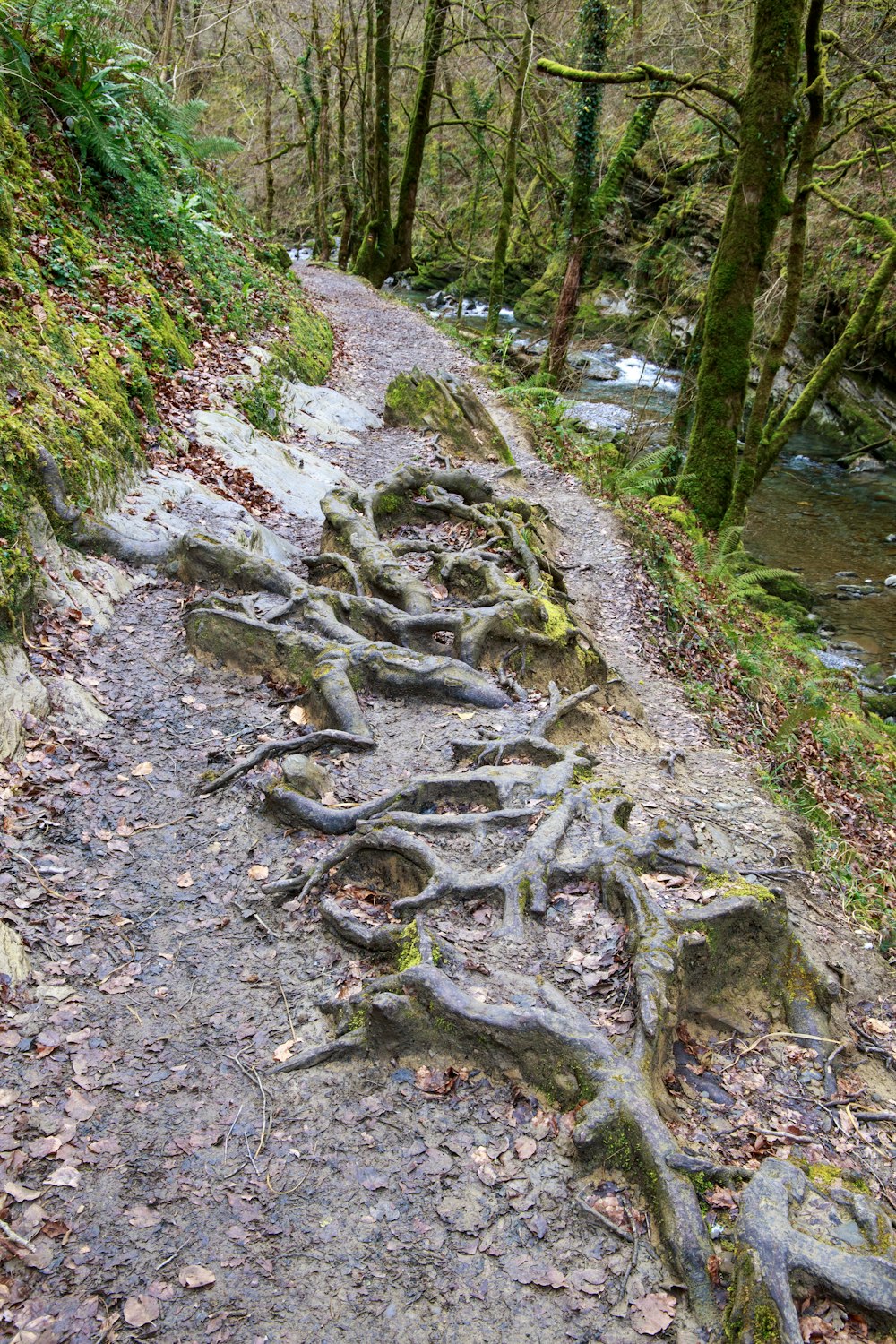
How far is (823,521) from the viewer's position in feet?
66.5

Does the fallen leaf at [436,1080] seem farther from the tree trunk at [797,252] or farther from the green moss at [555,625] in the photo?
the tree trunk at [797,252]

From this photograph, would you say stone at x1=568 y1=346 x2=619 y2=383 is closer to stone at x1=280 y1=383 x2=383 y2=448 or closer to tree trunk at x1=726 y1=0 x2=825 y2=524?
tree trunk at x1=726 y1=0 x2=825 y2=524

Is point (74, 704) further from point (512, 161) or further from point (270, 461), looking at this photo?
point (512, 161)

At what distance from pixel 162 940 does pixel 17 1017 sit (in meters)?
0.80

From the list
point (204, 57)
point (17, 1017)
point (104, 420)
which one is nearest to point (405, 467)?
point (104, 420)

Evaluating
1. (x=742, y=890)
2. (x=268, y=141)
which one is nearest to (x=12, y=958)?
(x=742, y=890)

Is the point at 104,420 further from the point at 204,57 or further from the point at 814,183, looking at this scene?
the point at 204,57

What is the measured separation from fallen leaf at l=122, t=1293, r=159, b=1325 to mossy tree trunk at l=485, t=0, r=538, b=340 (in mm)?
19591

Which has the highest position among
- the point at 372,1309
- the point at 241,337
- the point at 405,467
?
the point at 241,337

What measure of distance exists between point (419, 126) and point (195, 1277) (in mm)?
27258

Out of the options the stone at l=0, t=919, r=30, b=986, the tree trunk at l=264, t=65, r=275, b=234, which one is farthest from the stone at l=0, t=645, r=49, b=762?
the tree trunk at l=264, t=65, r=275, b=234

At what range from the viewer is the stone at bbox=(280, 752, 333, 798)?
17.3 feet

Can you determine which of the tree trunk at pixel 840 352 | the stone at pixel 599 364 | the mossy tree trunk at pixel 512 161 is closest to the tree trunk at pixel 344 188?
the mossy tree trunk at pixel 512 161

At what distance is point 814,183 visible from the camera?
12.9 meters
